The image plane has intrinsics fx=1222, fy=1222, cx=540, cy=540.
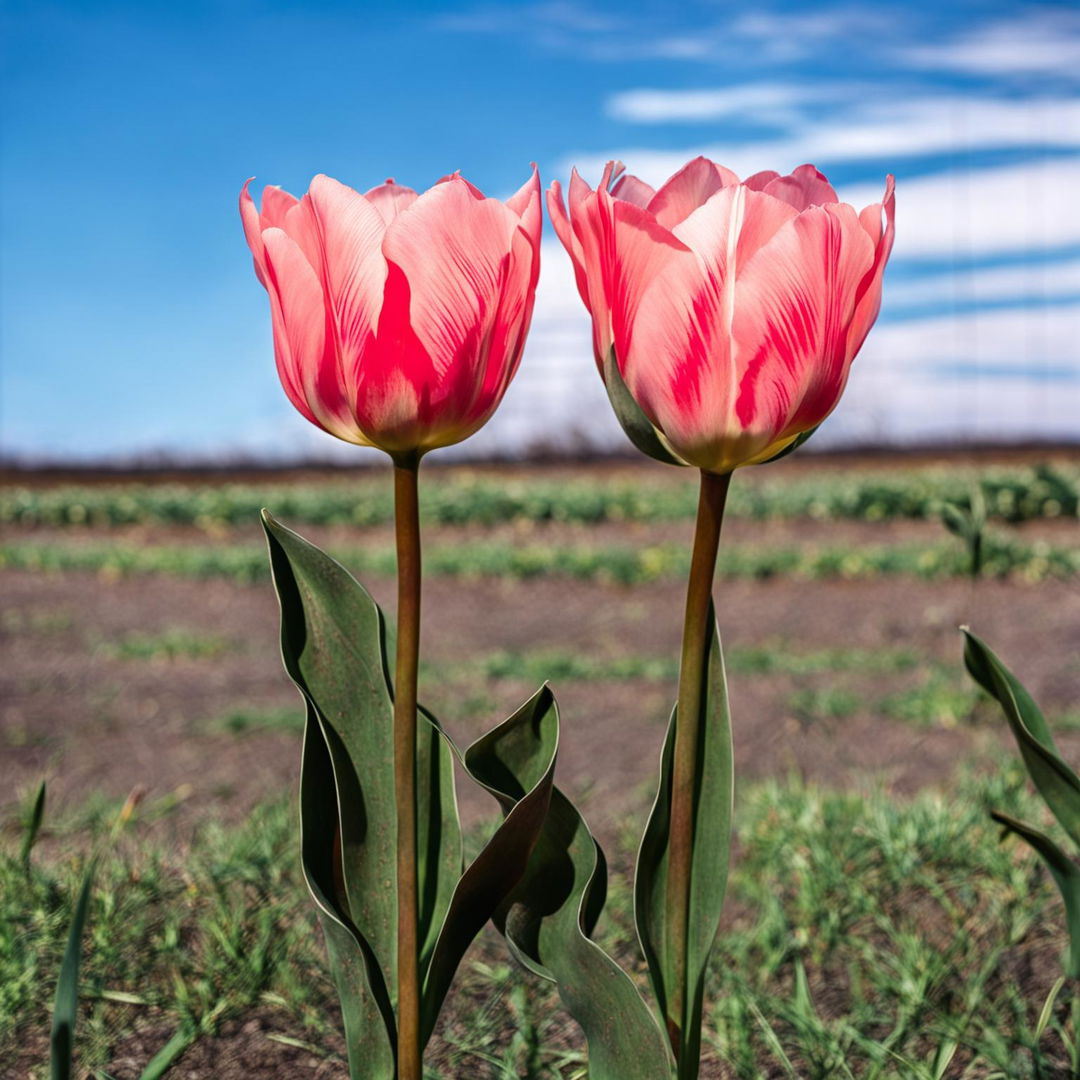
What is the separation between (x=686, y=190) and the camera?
3.51 feet

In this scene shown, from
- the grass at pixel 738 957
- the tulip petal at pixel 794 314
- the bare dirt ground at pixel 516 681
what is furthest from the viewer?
the bare dirt ground at pixel 516 681

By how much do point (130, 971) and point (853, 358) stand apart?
1472 mm

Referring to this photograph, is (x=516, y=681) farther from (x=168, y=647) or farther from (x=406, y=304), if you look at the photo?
(x=406, y=304)

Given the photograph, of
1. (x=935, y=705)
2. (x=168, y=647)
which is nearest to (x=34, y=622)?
(x=168, y=647)

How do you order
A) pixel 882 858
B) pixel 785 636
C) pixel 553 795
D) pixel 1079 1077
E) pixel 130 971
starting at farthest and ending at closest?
pixel 785 636 < pixel 882 858 < pixel 130 971 < pixel 1079 1077 < pixel 553 795

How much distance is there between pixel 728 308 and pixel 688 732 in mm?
358

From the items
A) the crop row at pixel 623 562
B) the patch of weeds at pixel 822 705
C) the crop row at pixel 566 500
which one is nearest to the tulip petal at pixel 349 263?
the patch of weeds at pixel 822 705

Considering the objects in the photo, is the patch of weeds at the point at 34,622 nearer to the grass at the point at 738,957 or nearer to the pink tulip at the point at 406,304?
the grass at the point at 738,957

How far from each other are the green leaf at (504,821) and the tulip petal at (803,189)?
1.57 feet

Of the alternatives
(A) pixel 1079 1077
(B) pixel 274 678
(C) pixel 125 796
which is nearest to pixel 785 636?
(B) pixel 274 678

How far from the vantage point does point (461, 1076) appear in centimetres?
162

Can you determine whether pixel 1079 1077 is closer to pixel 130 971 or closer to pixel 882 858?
pixel 882 858

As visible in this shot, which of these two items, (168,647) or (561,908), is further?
(168,647)

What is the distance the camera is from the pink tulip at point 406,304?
0.99 m
